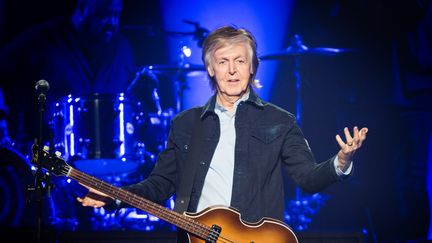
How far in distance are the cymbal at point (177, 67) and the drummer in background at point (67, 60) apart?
0.30 metres

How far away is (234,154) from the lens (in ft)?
12.2

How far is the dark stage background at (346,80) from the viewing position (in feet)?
21.7

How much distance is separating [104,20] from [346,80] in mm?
2896

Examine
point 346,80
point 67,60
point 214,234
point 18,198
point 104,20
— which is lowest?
point 18,198

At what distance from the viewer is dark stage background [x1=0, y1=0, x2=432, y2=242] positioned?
663 cm

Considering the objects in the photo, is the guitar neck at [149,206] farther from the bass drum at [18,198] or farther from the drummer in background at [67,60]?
the drummer in background at [67,60]

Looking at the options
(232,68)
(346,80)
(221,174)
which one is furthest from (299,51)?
(221,174)

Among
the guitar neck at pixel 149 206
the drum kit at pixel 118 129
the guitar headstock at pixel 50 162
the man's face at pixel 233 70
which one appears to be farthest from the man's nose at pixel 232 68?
the drum kit at pixel 118 129

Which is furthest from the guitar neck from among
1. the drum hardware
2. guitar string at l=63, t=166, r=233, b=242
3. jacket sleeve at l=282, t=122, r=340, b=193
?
the drum hardware

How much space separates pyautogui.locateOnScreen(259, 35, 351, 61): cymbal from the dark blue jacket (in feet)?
9.61

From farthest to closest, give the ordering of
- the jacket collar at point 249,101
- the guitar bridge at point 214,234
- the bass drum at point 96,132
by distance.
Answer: the bass drum at point 96,132
the jacket collar at point 249,101
the guitar bridge at point 214,234

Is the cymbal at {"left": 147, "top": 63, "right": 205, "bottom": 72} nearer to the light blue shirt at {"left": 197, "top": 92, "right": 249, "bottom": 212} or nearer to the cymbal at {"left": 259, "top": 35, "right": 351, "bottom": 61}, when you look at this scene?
the cymbal at {"left": 259, "top": 35, "right": 351, "bottom": 61}

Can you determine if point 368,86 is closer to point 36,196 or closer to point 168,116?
point 168,116

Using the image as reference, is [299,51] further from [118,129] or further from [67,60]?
[67,60]
